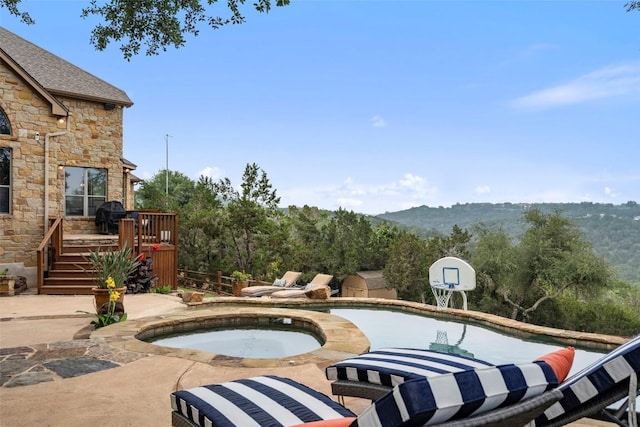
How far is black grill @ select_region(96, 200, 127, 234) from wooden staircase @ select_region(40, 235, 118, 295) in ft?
4.65

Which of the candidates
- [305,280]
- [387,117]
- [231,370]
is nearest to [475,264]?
[305,280]

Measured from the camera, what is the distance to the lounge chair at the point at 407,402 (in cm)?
154

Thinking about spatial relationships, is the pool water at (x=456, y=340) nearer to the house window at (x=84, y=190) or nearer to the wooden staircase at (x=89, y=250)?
the wooden staircase at (x=89, y=250)

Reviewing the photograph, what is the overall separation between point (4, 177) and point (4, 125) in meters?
1.35

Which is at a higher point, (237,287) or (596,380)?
(596,380)

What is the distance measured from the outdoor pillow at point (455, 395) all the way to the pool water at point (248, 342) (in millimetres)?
4774

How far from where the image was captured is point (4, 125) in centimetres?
1185

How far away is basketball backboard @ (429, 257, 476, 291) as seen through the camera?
8820 millimetres

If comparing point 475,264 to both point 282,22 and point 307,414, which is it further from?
point 307,414

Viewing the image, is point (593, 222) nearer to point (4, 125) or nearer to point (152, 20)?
point (152, 20)

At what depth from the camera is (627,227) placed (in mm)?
27188

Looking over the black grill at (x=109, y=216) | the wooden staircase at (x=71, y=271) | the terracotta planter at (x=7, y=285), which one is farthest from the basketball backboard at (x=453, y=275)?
the black grill at (x=109, y=216)

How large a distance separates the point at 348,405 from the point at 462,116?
1010 inches

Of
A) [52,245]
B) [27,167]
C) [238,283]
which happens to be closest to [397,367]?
[52,245]
